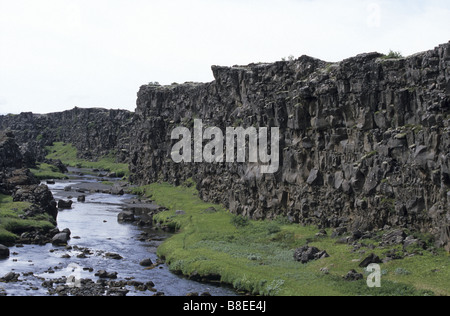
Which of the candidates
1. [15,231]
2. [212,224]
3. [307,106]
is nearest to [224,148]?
[212,224]

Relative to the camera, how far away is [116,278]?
194ft

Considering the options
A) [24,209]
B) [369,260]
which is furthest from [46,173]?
[369,260]

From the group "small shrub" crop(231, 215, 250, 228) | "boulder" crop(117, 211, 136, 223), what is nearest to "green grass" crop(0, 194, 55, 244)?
"boulder" crop(117, 211, 136, 223)

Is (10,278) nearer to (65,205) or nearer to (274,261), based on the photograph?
(274,261)

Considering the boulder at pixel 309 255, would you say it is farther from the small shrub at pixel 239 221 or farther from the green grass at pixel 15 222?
the green grass at pixel 15 222

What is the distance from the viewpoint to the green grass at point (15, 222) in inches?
3044

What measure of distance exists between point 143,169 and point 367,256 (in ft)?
374

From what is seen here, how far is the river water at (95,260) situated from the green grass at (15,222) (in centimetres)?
405

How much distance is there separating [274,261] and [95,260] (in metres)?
23.1

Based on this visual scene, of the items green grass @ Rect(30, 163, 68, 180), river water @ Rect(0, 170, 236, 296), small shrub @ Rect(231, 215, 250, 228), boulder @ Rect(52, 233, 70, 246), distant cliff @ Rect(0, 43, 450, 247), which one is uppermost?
distant cliff @ Rect(0, 43, 450, 247)

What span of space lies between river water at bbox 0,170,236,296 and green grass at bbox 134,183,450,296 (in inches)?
112

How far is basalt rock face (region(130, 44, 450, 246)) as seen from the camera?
5653cm

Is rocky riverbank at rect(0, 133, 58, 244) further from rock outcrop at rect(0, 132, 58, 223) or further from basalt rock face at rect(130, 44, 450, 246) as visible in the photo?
basalt rock face at rect(130, 44, 450, 246)
